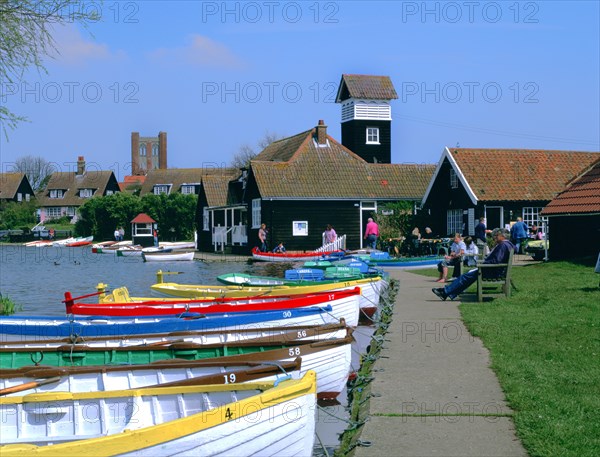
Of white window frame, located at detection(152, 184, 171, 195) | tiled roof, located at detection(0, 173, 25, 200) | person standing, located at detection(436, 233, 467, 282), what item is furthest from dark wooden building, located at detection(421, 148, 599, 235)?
tiled roof, located at detection(0, 173, 25, 200)

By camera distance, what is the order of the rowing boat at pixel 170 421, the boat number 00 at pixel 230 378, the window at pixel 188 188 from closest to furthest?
1. the rowing boat at pixel 170 421
2. the boat number 00 at pixel 230 378
3. the window at pixel 188 188

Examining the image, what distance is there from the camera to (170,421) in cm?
697

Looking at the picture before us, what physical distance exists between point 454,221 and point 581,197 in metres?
13.8

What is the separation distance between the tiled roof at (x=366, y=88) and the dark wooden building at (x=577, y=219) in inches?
1035

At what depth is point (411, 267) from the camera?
32.1 m

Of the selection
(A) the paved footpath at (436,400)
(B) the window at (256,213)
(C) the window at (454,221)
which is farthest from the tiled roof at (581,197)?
(B) the window at (256,213)

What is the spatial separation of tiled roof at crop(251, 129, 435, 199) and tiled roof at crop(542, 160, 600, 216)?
18.5 m

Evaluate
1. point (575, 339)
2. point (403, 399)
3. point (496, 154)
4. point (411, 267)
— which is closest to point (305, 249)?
point (496, 154)

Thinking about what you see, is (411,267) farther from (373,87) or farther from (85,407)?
(373,87)

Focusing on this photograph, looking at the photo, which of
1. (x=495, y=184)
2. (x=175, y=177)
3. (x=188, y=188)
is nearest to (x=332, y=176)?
(x=495, y=184)

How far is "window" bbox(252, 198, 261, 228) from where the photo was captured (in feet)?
161

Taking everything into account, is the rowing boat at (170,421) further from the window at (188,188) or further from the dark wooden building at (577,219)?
the window at (188,188)

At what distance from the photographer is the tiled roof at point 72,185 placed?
121 metres

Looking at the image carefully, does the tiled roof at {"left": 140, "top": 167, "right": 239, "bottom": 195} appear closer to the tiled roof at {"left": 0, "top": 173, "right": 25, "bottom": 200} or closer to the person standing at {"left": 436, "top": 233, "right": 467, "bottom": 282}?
the tiled roof at {"left": 0, "top": 173, "right": 25, "bottom": 200}
